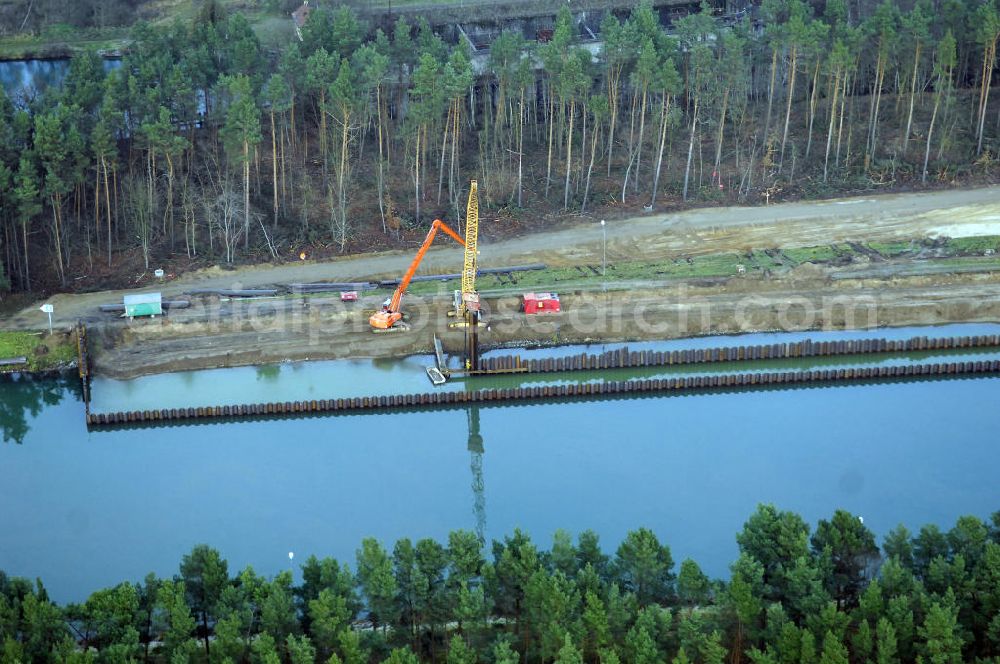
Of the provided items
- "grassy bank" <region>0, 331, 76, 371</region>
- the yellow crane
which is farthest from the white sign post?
the yellow crane

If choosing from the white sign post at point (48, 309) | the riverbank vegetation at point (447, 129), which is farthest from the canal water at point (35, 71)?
the white sign post at point (48, 309)

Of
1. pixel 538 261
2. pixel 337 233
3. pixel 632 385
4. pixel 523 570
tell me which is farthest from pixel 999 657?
pixel 337 233

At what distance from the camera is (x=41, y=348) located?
237ft

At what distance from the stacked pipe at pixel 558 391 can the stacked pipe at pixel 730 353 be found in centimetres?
151

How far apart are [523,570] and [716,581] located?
672 cm

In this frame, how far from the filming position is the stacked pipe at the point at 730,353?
71250 millimetres

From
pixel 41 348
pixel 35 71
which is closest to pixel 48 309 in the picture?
pixel 41 348

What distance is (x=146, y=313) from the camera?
74.2 m

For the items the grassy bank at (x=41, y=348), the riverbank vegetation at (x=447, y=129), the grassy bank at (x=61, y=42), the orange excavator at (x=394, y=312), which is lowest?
the grassy bank at (x=41, y=348)

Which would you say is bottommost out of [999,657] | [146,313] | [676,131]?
[999,657]

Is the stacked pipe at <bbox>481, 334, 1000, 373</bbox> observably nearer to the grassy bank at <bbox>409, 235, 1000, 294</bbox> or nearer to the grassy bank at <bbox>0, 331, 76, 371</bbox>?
the grassy bank at <bbox>409, 235, 1000, 294</bbox>

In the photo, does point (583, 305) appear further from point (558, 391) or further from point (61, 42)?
point (61, 42)

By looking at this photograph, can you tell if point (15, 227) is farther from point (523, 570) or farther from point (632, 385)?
point (523, 570)

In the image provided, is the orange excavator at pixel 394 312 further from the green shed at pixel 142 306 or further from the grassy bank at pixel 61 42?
the grassy bank at pixel 61 42
